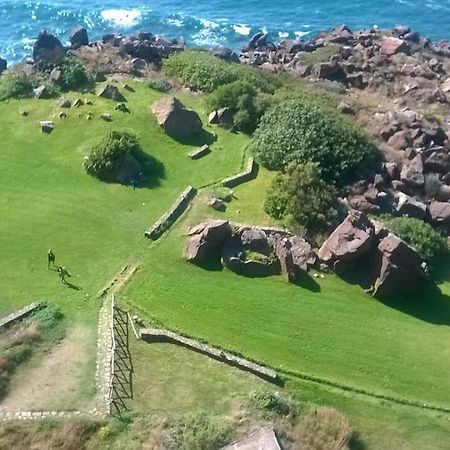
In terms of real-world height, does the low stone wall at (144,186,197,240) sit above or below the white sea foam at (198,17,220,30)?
below

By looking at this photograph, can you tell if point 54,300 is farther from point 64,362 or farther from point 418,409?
point 418,409

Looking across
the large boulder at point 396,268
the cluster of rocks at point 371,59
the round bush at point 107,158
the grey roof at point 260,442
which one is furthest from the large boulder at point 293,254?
the cluster of rocks at point 371,59

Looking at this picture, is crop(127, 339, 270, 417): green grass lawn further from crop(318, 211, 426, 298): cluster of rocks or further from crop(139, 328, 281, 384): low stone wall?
crop(318, 211, 426, 298): cluster of rocks

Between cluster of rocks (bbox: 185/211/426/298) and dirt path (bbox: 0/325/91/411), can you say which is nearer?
dirt path (bbox: 0/325/91/411)

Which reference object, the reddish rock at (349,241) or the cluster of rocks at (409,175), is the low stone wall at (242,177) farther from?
the reddish rock at (349,241)

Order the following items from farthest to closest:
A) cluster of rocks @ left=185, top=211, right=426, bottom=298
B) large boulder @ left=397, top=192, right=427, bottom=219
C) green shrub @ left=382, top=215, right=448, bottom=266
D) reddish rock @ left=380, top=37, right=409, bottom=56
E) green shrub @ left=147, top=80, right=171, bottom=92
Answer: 1. reddish rock @ left=380, top=37, right=409, bottom=56
2. green shrub @ left=147, top=80, right=171, bottom=92
3. large boulder @ left=397, top=192, right=427, bottom=219
4. green shrub @ left=382, top=215, right=448, bottom=266
5. cluster of rocks @ left=185, top=211, right=426, bottom=298

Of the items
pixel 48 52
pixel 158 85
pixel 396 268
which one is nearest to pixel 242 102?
pixel 158 85

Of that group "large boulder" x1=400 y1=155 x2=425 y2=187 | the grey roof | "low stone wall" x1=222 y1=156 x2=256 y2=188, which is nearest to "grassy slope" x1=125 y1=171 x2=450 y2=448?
the grey roof
